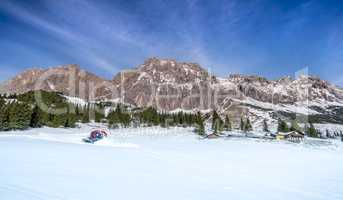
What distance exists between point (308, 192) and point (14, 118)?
7252 cm

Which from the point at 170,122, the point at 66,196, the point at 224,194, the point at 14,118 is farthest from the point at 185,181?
the point at 170,122

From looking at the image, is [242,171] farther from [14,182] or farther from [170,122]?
[170,122]

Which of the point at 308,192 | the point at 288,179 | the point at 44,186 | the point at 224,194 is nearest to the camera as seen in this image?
the point at 44,186

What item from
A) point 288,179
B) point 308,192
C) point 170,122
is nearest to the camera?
point 308,192

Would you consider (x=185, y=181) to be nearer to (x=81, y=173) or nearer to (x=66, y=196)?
(x=81, y=173)

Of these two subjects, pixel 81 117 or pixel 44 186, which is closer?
pixel 44 186

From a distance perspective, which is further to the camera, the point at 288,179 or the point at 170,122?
the point at 170,122

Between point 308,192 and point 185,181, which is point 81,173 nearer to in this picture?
point 185,181

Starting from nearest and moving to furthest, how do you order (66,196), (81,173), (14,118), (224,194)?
(66,196), (224,194), (81,173), (14,118)

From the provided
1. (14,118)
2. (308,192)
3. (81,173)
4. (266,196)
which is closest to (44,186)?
(81,173)

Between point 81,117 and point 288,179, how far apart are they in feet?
378

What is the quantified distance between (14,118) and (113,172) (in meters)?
66.0

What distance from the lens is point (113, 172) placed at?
46.2ft

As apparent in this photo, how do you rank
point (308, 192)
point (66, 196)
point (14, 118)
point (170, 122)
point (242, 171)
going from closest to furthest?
1. point (66, 196)
2. point (308, 192)
3. point (242, 171)
4. point (14, 118)
5. point (170, 122)
